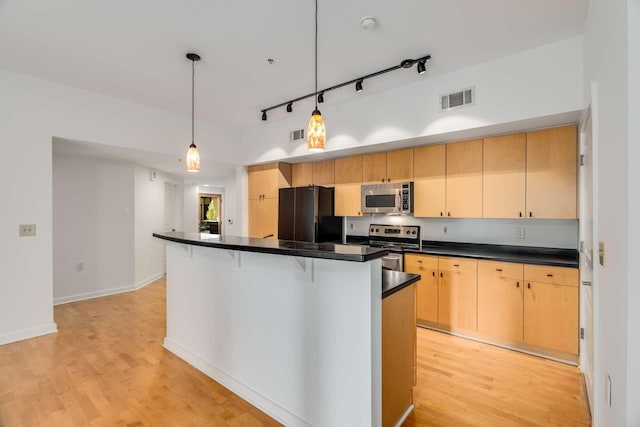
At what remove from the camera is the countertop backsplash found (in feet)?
10.3

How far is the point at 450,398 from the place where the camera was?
2162mm

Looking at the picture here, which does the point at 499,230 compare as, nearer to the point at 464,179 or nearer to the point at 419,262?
the point at 464,179

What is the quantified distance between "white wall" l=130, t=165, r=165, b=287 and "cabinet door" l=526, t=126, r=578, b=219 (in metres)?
5.85

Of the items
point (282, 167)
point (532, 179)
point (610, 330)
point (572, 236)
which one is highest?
point (282, 167)

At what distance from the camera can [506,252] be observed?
335 cm

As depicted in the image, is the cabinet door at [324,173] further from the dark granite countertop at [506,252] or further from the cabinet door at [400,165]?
the dark granite countertop at [506,252]

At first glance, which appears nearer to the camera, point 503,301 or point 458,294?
point 503,301

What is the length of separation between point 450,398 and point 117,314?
4.11 meters

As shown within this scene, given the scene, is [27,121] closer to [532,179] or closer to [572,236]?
[532,179]

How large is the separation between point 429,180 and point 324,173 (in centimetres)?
164

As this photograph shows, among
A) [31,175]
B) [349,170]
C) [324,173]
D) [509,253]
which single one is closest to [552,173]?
[509,253]

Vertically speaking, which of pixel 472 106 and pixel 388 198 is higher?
pixel 472 106

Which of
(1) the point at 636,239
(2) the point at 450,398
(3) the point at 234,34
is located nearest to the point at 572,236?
(2) the point at 450,398

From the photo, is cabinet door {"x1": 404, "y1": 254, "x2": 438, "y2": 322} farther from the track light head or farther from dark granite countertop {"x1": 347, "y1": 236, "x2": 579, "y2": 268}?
the track light head
